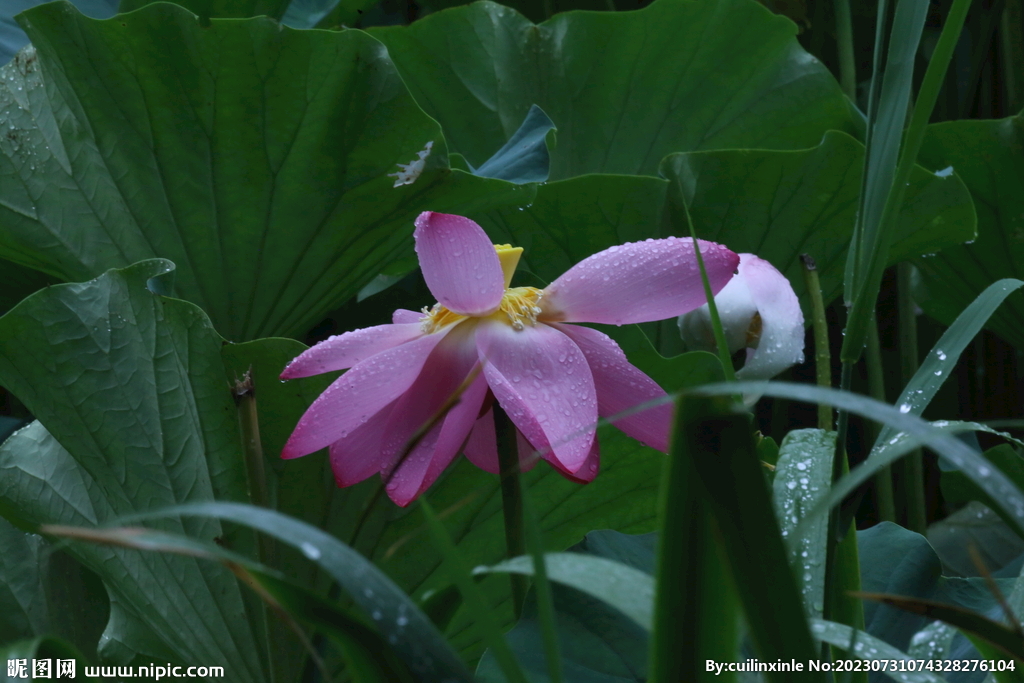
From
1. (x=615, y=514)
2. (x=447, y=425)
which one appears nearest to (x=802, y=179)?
(x=615, y=514)

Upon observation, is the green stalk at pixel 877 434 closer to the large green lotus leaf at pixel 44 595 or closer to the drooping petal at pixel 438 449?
the drooping petal at pixel 438 449

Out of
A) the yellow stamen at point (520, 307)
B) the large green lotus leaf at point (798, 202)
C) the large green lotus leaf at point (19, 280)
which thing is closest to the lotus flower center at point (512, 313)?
the yellow stamen at point (520, 307)

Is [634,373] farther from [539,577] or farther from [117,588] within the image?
[117,588]

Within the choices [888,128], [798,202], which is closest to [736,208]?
[798,202]

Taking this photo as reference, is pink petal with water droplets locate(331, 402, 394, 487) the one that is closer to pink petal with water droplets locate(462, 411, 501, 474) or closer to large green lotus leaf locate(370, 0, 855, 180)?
pink petal with water droplets locate(462, 411, 501, 474)

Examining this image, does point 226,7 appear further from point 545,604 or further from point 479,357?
point 545,604
